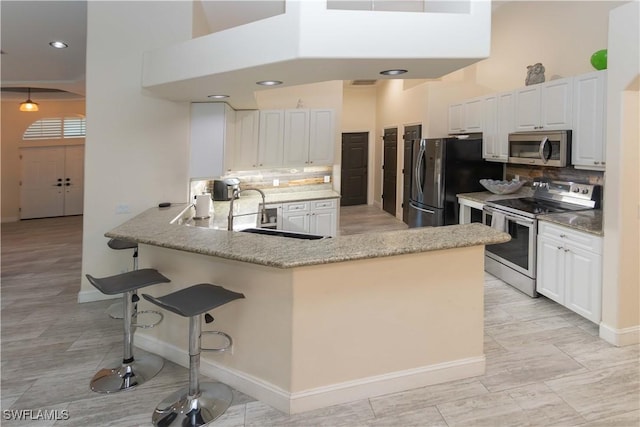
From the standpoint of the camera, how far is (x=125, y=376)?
2598 millimetres

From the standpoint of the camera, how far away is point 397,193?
8.86m

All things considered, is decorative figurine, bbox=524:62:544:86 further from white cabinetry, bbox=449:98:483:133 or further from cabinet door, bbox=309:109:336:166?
cabinet door, bbox=309:109:336:166

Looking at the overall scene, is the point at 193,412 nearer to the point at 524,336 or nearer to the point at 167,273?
the point at 167,273

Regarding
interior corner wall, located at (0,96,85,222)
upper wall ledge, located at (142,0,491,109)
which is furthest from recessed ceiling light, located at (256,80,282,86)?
interior corner wall, located at (0,96,85,222)

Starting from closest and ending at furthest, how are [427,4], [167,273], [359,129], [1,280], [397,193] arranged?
1. [167,273]
2. [427,4]
3. [1,280]
4. [397,193]
5. [359,129]

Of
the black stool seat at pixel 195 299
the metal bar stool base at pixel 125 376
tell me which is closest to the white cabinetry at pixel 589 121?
the black stool seat at pixel 195 299

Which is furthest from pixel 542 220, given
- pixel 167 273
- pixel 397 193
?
pixel 397 193

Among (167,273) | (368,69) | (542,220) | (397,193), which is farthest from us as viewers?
(397,193)

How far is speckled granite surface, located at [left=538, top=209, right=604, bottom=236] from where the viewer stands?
326 centimetres

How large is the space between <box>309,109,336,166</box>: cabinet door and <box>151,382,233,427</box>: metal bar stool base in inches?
157

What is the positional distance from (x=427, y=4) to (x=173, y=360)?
3387mm

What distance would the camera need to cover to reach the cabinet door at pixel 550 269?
3.59 m

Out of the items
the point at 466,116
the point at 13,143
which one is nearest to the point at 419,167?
the point at 466,116

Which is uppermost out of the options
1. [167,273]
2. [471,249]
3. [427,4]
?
[427,4]
